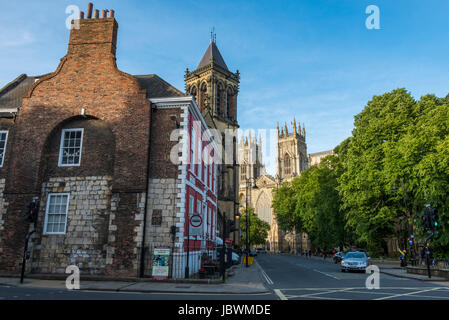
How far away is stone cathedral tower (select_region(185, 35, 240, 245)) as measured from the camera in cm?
4653

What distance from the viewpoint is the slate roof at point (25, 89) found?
57.7 ft

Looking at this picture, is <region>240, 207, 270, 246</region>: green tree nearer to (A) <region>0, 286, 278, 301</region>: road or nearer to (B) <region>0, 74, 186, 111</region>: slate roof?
(B) <region>0, 74, 186, 111</region>: slate roof

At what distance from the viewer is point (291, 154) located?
106 metres

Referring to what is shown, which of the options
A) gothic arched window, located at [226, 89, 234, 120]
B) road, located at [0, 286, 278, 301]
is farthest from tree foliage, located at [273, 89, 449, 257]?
gothic arched window, located at [226, 89, 234, 120]

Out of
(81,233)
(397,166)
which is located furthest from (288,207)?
(81,233)

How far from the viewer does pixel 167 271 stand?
14.8m

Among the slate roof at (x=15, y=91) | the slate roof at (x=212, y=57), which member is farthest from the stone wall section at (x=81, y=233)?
the slate roof at (x=212, y=57)

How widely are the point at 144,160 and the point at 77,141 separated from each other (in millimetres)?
4049

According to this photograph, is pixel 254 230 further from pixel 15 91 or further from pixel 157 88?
pixel 157 88

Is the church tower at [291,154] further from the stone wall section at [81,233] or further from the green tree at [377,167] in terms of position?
the stone wall section at [81,233]

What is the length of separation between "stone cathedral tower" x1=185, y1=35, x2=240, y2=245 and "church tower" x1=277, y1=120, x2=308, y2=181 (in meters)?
55.9

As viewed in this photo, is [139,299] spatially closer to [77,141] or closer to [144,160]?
[144,160]

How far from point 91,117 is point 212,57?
121ft

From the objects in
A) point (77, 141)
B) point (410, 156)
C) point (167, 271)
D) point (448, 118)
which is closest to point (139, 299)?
point (167, 271)
